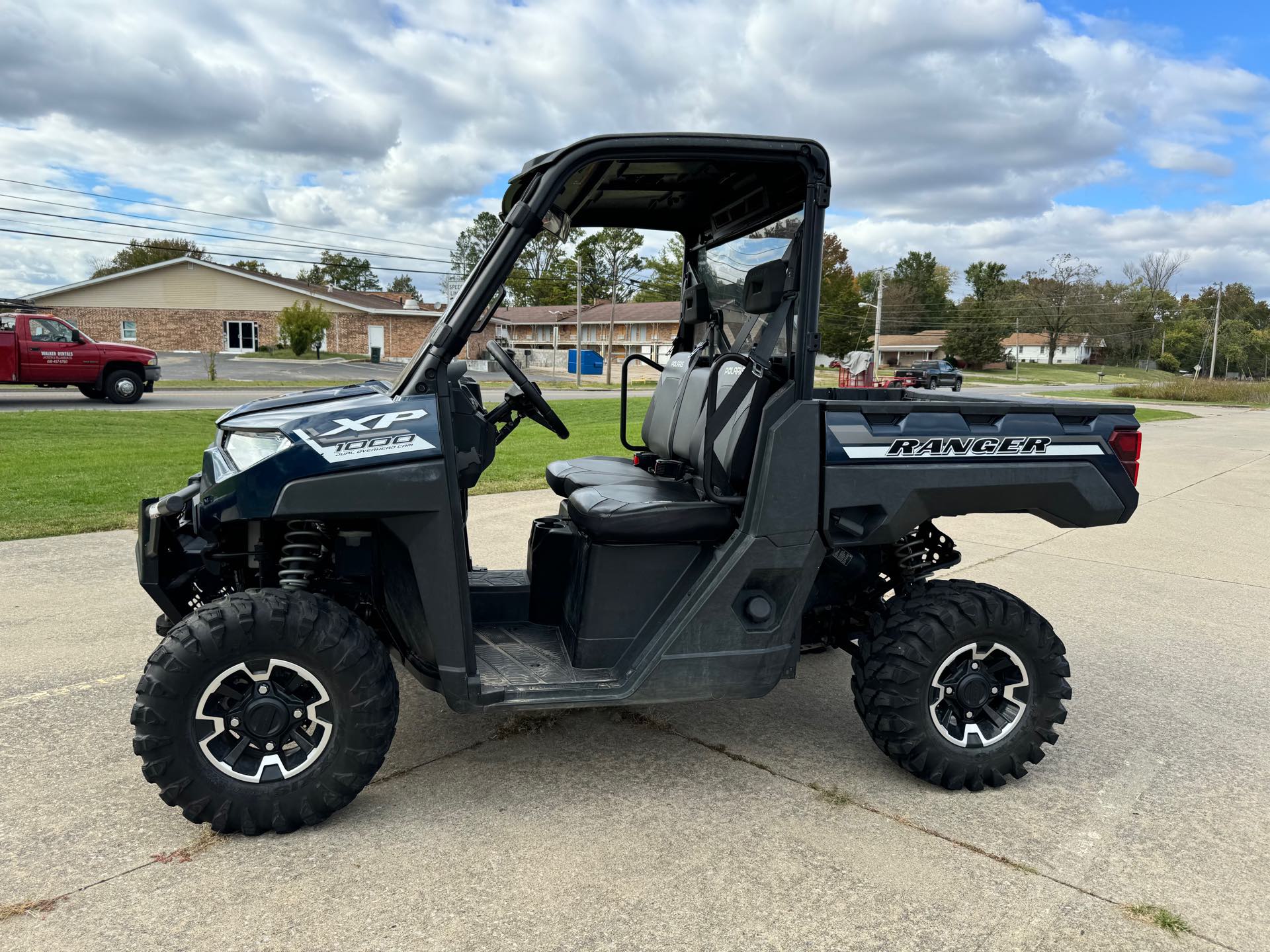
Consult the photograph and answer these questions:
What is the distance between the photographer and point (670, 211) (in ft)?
13.2

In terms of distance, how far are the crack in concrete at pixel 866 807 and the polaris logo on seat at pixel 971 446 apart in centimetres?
116

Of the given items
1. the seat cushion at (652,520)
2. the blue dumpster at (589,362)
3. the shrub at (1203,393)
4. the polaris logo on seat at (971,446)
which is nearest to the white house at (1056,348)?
the shrub at (1203,393)

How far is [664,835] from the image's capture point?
2.85m

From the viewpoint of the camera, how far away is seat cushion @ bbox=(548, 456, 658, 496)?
3684mm

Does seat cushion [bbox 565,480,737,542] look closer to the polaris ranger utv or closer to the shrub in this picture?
the polaris ranger utv

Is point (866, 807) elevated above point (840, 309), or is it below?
below

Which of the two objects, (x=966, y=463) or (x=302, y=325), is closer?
(x=966, y=463)

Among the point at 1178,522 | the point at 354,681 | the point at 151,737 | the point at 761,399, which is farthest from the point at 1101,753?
the point at 1178,522

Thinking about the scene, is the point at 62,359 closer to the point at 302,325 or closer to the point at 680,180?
the point at 680,180

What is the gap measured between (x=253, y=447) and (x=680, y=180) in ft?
6.11

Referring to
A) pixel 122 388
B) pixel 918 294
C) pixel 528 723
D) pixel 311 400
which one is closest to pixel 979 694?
pixel 528 723

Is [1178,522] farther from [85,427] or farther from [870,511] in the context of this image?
[85,427]

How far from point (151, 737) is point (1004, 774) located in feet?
9.04

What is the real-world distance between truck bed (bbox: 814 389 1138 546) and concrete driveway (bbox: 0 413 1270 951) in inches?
37.1
